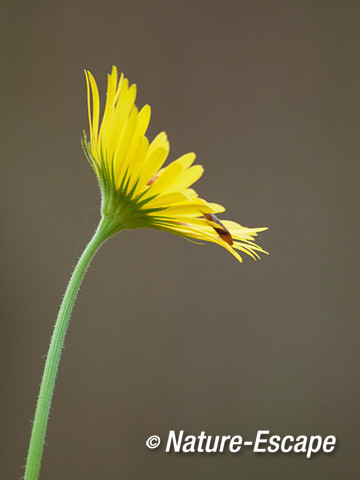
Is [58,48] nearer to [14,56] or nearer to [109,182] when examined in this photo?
[14,56]

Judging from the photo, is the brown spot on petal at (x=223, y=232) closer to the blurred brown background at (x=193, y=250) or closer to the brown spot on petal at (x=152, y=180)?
the brown spot on petal at (x=152, y=180)

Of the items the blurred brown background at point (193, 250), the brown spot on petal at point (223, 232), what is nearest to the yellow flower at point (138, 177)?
the brown spot on petal at point (223, 232)

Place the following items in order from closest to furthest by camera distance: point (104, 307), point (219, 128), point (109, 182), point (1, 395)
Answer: point (109, 182), point (1, 395), point (104, 307), point (219, 128)

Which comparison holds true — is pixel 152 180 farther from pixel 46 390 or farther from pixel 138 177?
pixel 46 390

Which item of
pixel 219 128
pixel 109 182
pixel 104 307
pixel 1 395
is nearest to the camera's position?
pixel 109 182

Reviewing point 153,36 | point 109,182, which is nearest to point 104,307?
point 153,36

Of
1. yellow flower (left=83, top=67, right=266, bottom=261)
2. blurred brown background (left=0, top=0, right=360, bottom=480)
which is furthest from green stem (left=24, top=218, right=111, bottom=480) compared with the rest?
blurred brown background (left=0, top=0, right=360, bottom=480)

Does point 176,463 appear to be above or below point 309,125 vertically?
below
